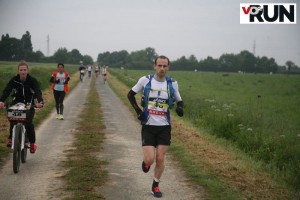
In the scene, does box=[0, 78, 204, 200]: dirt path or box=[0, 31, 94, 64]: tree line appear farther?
box=[0, 31, 94, 64]: tree line

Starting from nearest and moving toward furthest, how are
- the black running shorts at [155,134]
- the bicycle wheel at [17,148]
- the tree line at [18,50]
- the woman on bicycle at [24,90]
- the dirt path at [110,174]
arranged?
1. the black running shorts at [155,134]
2. the dirt path at [110,174]
3. the bicycle wheel at [17,148]
4. the woman on bicycle at [24,90]
5. the tree line at [18,50]

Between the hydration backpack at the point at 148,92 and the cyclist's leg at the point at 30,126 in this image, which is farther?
the cyclist's leg at the point at 30,126

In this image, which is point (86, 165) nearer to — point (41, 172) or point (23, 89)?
point (41, 172)

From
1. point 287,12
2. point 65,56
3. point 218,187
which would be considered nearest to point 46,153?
point 218,187

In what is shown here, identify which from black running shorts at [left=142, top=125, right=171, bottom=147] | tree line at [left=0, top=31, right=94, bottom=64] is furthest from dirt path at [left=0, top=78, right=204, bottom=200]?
tree line at [left=0, top=31, right=94, bottom=64]

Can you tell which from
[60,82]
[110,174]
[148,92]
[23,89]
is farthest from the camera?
[60,82]

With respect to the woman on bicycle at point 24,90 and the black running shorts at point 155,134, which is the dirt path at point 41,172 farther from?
the black running shorts at point 155,134

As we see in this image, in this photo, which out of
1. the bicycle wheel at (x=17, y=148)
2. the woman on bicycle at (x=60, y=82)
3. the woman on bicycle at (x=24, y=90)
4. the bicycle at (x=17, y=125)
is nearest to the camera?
the bicycle wheel at (x=17, y=148)

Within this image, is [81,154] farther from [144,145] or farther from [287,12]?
[287,12]

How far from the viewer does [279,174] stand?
7875 mm

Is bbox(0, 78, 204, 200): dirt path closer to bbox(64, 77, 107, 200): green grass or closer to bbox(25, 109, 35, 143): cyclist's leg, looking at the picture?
bbox(64, 77, 107, 200): green grass

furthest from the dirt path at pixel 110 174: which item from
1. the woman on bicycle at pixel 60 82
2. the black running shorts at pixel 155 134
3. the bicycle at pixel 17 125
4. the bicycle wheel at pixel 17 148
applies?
the woman on bicycle at pixel 60 82

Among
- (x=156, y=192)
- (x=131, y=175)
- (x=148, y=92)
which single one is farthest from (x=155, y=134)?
(x=131, y=175)

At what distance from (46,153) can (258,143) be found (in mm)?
5743
